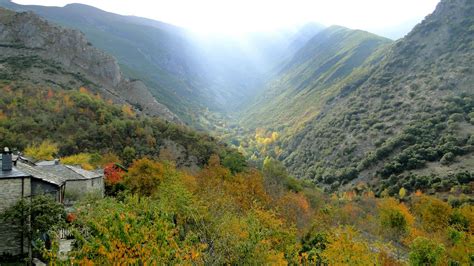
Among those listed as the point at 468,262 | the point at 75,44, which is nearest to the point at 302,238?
the point at 468,262

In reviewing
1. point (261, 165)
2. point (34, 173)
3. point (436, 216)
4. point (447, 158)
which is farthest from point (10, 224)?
point (261, 165)

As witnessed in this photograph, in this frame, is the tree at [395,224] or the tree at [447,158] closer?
the tree at [395,224]

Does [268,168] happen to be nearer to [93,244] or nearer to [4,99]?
[4,99]

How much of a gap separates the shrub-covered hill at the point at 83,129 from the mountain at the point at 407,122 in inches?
1597

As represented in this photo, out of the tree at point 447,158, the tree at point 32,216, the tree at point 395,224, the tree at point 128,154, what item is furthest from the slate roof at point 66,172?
the tree at point 447,158

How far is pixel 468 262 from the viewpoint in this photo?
3591cm

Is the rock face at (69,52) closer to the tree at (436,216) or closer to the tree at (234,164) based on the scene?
the tree at (234,164)

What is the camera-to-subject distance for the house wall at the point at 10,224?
25859 millimetres

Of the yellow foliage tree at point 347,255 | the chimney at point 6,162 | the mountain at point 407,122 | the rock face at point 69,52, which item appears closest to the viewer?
the yellow foliage tree at point 347,255

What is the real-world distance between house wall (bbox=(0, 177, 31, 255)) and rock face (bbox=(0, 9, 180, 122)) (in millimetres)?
98582

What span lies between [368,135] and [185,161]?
205 ft

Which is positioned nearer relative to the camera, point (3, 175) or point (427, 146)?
point (3, 175)

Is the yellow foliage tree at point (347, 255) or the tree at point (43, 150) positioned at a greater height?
the yellow foliage tree at point (347, 255)

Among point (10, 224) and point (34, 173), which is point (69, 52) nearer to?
point (34, 173)
